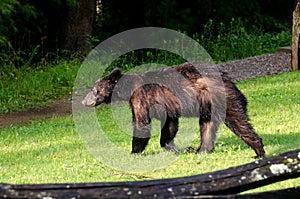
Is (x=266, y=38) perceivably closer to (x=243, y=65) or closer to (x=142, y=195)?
(x=243, y=65)

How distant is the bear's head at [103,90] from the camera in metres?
9.58

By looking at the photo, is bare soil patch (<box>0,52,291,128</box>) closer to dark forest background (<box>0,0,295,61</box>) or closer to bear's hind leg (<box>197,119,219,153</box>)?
dark forest background (<box>0,0,295,61</box>)

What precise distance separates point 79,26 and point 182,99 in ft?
41.0

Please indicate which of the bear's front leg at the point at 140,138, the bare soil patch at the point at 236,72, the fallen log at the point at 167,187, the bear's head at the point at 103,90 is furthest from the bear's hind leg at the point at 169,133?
the fallen log at the point at 167,187

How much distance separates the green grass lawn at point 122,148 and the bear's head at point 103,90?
70cm

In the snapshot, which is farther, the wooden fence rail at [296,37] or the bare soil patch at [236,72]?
the wooden fence rail at [296,37]

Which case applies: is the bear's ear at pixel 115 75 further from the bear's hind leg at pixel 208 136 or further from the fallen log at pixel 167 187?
the fallen log at pixel 167 187

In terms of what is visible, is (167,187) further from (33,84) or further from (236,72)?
(236,72)

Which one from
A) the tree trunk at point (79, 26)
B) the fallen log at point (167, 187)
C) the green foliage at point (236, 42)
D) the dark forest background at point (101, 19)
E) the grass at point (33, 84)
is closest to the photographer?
the fallen log at point (167, 187)

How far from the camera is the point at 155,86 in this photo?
9.27 metres

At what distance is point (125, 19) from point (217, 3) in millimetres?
4663

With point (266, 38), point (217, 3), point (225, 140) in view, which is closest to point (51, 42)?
point (266, 38)

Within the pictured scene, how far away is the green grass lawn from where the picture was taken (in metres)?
8.50

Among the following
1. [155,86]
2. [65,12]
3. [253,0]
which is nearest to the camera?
[155,86]
